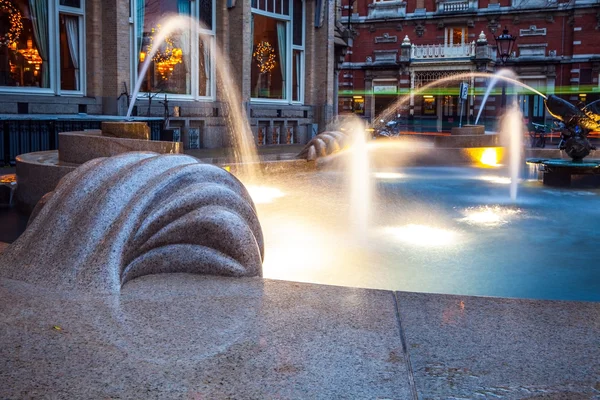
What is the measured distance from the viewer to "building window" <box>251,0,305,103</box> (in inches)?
899

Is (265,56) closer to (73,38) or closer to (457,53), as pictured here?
(73,38)

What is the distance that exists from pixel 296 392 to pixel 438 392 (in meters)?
0.50

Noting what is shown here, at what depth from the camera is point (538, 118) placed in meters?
49.8

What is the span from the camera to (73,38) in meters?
15.9

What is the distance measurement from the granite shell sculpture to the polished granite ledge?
171 mm

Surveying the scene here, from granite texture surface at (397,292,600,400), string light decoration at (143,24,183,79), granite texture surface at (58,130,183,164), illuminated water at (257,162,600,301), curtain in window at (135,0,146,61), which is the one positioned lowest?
illuminated water at (257,162,600,301)

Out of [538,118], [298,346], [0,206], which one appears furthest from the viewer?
[538,118]

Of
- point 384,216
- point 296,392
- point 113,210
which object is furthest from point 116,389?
point 384,216

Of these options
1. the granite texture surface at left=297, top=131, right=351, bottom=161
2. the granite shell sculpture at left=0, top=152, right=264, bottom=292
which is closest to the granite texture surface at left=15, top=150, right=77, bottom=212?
the granite shell sculpture at left=0, top=152, right=264, bottom=292

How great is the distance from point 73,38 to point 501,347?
49.6ft

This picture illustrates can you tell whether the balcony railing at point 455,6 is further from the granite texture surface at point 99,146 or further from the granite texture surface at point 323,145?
the granite texture surface at point 99,146

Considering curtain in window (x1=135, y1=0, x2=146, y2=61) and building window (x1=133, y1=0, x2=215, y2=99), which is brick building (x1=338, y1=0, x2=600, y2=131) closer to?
building window (x1=133, y1=0, x2=215, y2=99)

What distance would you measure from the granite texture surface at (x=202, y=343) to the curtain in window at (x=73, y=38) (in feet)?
43.7

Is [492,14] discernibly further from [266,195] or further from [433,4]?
[266,195]
